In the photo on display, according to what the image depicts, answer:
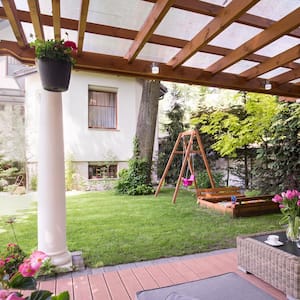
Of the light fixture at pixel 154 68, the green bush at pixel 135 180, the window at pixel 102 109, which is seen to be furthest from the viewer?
the window at pixel 102 109

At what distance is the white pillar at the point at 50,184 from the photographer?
2916 mm

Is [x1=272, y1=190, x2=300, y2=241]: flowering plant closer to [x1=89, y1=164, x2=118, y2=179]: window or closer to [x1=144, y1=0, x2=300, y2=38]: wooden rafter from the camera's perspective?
[x1=144, y1=0, x2=300, y2=38]: wooden rafter

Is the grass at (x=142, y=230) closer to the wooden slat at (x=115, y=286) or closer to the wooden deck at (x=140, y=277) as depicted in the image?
the wooden deck at (x=140, y=277)

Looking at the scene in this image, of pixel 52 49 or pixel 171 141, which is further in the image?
pixel 171 141

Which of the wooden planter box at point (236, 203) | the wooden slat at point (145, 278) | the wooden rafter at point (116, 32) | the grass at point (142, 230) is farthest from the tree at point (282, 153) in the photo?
the wooden slat at point (145, 278)

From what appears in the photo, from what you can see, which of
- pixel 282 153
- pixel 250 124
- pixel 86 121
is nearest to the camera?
pixel 282 153

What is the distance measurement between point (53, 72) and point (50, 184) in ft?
4.00

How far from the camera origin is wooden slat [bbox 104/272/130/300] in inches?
96.5

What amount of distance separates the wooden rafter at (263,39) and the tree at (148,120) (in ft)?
18.7

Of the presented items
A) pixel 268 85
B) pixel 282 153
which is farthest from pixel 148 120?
pixel 268 85

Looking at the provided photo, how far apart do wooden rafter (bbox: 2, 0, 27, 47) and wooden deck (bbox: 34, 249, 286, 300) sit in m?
2.52

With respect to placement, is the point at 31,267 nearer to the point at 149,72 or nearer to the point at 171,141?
the point at 149,72

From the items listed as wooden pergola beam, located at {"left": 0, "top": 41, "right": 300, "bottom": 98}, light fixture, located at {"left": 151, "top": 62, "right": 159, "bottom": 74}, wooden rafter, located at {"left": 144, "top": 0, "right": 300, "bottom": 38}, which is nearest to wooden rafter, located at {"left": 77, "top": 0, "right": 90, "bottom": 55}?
wooden pergola beam, located at {"left": 0, "top": 41, "right": 300, "bottom": 98}

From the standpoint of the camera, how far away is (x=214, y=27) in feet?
8.45
